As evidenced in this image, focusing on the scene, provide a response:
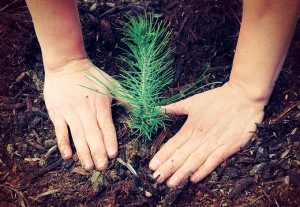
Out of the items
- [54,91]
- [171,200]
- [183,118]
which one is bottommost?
[171,200]

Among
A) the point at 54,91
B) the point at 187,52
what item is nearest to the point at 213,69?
the point at 187,52

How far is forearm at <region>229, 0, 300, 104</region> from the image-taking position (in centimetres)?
116

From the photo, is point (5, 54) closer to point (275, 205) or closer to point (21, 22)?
point (21, 22)

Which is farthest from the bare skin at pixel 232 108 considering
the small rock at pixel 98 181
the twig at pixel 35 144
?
the twig at pixel 35 144

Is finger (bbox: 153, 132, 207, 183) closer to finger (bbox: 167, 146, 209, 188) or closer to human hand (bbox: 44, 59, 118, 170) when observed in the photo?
finger (bbox: 167, 146, 209, 188)

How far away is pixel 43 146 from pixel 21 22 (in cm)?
78

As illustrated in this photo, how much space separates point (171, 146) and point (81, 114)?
0.45 meters

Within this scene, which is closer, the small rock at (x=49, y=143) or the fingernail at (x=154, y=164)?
the fingernail at (x=154, y=164)

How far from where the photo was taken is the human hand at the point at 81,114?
1.39 metres

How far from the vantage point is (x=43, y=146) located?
57.1 inches

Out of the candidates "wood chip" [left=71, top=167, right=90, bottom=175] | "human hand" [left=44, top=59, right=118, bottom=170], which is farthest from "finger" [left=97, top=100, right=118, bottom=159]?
"wood chip" [left=71, top=167, right=90, bottom=175]

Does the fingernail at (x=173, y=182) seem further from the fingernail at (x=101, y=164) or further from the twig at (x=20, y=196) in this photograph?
the twig at (x=20, y=196)

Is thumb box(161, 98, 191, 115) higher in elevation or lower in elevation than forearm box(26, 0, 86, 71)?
lower

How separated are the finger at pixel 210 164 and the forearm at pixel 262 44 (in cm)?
29
